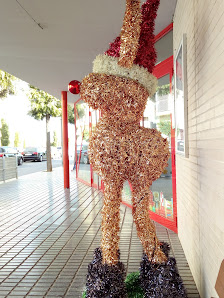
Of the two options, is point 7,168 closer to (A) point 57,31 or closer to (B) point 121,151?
(A) point 57,31

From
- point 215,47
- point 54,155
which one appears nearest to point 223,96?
point 215,47

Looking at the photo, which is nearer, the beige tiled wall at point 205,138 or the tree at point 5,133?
the beige tiled wall at point 205,138

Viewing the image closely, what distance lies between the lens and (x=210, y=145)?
86.4 inches

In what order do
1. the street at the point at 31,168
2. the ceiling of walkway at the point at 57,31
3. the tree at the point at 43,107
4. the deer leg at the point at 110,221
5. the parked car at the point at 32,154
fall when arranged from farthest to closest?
A: the parked car at the point at 32,154 < the street at the point at 31,168 < the tree at the point at 43,107 < the ceiling of walkway at the point at 57,31 < the deer leg at the point at 110,221

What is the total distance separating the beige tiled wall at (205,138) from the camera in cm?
195

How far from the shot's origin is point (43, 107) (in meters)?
16.0

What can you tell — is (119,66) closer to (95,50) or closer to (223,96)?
(223,96)

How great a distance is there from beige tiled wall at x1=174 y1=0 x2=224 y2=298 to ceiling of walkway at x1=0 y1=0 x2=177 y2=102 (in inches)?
55.8

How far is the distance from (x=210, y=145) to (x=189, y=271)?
1836 millimetres

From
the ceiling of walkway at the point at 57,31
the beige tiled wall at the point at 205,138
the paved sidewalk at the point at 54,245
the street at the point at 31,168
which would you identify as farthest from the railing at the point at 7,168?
the beige tiled wall at the point at 205,138

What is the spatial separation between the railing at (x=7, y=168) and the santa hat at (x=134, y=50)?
10.1m

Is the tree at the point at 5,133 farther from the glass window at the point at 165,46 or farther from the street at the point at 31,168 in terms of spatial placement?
the glass window at the point at 165,46

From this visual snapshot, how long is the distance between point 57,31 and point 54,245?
324 centimetres

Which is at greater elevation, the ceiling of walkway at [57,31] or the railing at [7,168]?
the ceiling of walkway at [57,31]
